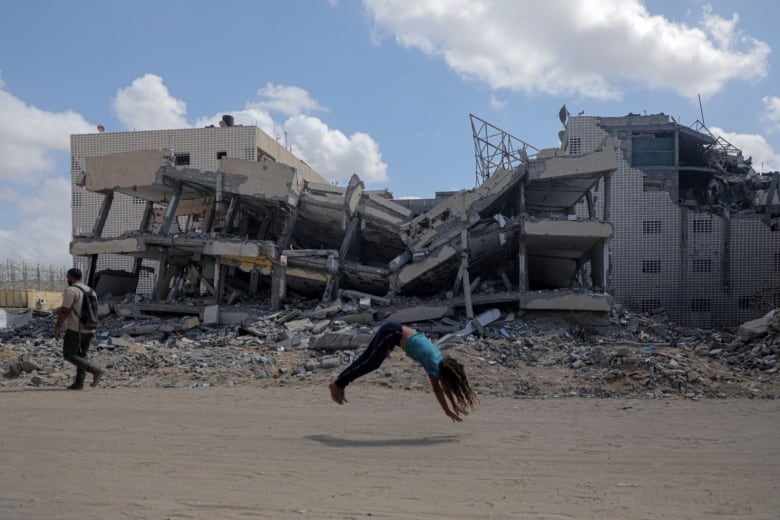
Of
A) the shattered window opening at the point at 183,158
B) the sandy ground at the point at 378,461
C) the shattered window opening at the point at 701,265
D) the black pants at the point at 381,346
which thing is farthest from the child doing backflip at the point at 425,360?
the shattered window opening at the point at 183,158

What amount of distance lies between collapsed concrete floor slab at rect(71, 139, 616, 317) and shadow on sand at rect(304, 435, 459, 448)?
39.7ft

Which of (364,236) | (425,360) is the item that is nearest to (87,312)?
(425,360)

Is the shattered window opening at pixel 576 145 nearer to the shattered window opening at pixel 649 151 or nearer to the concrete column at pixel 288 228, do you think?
the shattered window opening at pixel 649 151

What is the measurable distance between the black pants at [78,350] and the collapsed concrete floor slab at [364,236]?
10141mm

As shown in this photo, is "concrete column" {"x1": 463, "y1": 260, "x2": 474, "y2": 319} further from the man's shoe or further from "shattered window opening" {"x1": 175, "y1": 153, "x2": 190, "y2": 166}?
"shattered window opening" {"x1": 175, "y1": 153, "x2": 190, "y2": 166}

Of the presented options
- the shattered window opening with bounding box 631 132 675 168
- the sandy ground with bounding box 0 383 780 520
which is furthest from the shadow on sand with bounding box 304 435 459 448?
the shattered window opening with bounding box 631 132 675 168

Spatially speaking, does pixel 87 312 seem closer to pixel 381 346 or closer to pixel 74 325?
pixel 74 325

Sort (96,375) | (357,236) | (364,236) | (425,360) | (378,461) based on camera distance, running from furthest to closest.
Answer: (364,236) < (357,236) < (96,375) < (425,360) < (378,461)

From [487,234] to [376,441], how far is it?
1390cm

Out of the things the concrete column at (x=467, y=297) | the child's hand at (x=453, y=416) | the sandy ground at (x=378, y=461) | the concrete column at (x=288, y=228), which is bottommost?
the sandy ground at (x=378, y=461)

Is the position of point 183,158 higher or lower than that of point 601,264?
higher

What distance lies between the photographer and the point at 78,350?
362 inches

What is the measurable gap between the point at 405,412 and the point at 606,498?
3985mm

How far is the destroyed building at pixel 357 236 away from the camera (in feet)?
63.2
